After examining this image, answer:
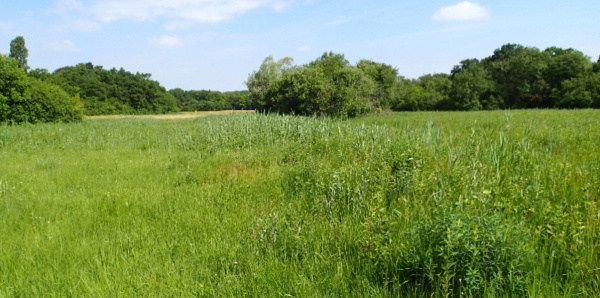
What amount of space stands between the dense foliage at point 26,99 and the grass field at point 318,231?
76.6 feet

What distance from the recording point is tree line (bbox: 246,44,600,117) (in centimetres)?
2450

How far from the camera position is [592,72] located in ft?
146

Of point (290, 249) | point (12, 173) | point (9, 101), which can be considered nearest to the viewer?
point (290, 249)

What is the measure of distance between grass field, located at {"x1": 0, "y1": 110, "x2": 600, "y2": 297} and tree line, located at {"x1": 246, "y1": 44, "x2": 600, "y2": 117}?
18.5 meters

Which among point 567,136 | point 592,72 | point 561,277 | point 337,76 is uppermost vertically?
point 592,72

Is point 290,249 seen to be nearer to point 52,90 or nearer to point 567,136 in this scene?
point 567,136

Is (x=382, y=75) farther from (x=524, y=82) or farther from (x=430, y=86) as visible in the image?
(x=430, y=86)

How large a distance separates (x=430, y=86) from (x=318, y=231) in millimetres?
75423

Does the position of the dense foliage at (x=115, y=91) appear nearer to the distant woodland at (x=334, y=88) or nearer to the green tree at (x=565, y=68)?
the distant woodland at (x=334, y=88)

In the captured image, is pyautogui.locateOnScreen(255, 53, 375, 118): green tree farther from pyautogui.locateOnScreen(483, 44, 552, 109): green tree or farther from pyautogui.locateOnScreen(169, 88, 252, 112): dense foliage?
pyautogui.locateOnScreen(169, 88, 252, 112): dense foliage

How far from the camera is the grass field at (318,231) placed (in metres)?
2.19

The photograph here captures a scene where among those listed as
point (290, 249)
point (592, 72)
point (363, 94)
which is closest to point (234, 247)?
point (290, 249)

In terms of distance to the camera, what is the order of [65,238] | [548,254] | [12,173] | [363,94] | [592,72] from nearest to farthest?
[548,254], [65,238], [12,173], [363,94], [592,72]

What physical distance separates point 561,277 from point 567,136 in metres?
7.54
